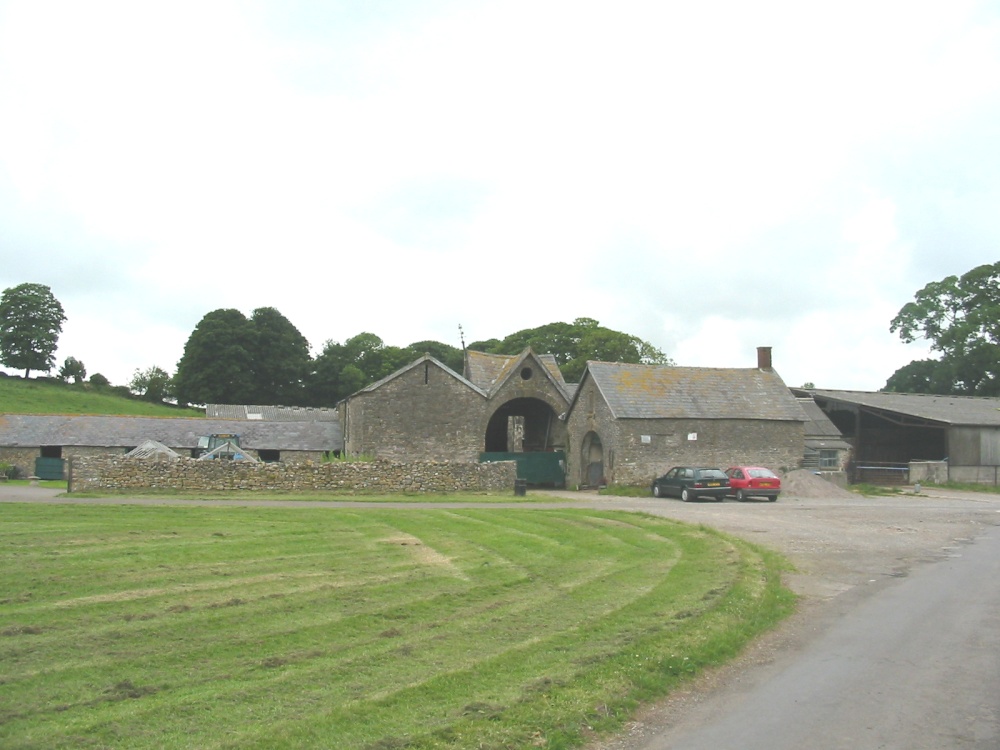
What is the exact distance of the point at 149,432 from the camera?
4922cm

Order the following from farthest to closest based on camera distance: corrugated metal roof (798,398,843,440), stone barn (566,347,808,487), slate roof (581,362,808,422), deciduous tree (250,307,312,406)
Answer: deciduous tree (250,307,312,406), corrugated metal roof (798,398,843,440), slate roof (581,362,808,422), stone barn (566,347,808,487)

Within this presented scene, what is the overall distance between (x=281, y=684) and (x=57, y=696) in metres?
1.73

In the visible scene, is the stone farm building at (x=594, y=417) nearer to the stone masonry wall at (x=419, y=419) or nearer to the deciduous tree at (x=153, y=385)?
the stone masonry wall at (x=419, y=419)

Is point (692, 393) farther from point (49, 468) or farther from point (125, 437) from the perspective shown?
point (49, 468)

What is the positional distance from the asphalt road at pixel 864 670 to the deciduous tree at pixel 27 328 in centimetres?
8053

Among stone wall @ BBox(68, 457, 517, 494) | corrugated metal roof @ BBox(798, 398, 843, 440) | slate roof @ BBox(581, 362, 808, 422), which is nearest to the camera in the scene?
stone wall @ BBox(68, 457, 517, 494)

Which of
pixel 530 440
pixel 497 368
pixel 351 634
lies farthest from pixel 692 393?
pixel 351 634

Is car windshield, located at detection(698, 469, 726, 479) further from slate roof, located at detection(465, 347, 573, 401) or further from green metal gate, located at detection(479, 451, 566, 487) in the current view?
slate roof, located at detection(465, 347, 573, 401)

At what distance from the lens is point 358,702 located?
684 centimetres

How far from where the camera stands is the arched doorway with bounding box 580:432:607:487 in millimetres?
45156

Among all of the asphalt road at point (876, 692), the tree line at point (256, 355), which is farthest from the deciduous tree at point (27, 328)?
the asphalt road at point (876, 692)

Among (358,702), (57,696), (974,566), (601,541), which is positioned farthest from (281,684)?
(974,566)

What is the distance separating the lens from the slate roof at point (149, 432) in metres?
46.9

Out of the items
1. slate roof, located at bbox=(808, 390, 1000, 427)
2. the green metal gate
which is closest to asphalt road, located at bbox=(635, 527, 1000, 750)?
the green metal gate
